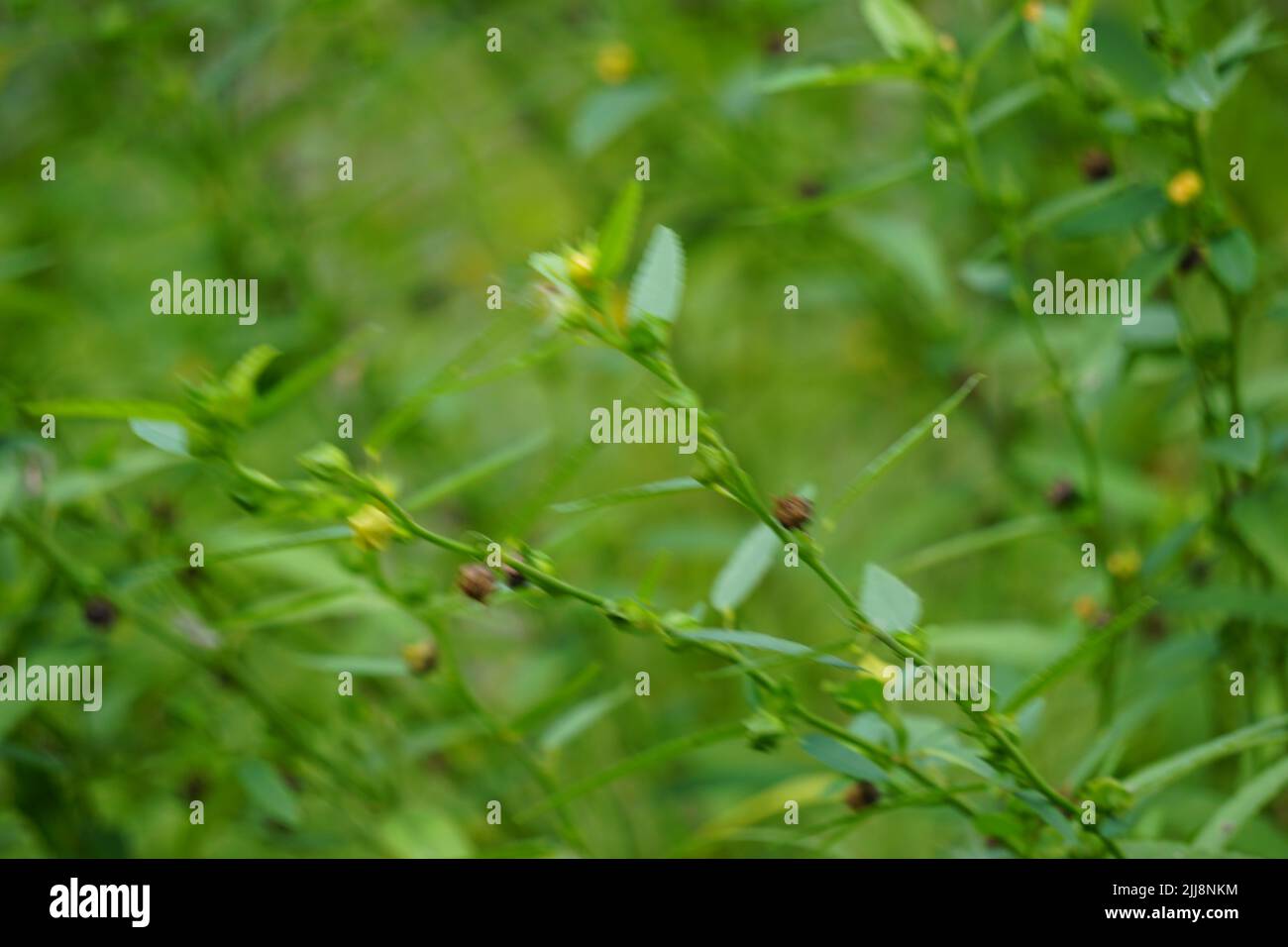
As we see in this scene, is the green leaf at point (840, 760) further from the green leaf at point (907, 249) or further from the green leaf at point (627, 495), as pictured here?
the green leaf at point (907, 249)

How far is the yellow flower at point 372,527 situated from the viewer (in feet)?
2.34

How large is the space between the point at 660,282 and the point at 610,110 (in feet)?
2.05

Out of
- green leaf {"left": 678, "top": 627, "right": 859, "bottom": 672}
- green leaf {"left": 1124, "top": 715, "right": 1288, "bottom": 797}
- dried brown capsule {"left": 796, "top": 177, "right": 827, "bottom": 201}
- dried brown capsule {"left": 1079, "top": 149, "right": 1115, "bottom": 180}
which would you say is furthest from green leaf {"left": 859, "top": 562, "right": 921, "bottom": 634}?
dried brown capsule {"left": 796, "top": 177, "right": 827, "bottom": 201}

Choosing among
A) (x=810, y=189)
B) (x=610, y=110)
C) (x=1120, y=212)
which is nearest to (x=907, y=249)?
(x=810, y=189)

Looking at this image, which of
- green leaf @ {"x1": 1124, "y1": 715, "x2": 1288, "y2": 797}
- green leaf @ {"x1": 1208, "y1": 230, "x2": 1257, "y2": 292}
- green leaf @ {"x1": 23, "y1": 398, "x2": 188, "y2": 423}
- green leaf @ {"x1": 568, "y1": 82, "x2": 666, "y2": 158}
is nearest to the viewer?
A: green leaf @ {"x1": 23, "y1": 398, "x2": 188, "y2": 423}

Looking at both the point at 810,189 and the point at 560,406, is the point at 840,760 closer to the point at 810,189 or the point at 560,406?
the point at 810,189

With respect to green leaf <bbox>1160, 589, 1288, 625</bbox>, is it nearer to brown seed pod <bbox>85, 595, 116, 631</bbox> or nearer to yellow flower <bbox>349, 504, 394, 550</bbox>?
yellow flower <bbox>349, 504, 394, 550</bbox>

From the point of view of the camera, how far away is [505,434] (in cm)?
194

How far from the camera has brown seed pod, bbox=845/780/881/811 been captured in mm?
841

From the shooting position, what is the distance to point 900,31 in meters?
0.93

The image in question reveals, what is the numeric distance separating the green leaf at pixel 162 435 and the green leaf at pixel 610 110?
23.2 inches

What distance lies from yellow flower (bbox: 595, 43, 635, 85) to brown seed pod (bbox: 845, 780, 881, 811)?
745 mm

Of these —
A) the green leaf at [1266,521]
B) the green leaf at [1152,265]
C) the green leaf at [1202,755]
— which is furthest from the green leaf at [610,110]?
the green leaf at [1202,755]
